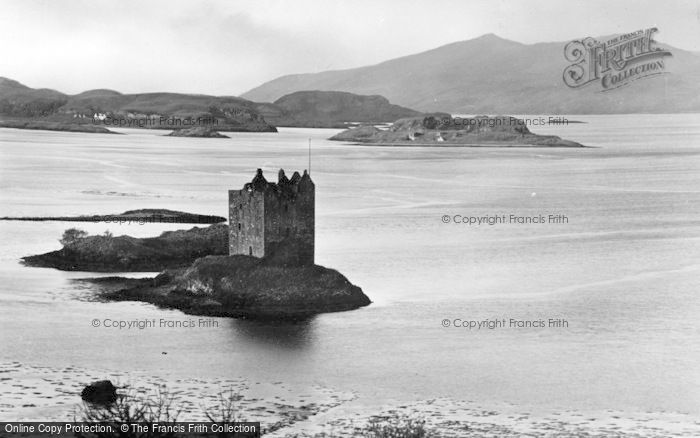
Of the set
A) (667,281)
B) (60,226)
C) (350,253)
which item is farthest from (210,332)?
(60,226)

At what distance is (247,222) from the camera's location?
5281cm

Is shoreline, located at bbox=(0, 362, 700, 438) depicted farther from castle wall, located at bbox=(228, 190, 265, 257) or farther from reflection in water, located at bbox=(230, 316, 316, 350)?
castle wall, located at bbox=(228, 190, 265, 257)

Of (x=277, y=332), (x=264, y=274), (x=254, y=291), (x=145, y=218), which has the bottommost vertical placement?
(x=277, y=332)

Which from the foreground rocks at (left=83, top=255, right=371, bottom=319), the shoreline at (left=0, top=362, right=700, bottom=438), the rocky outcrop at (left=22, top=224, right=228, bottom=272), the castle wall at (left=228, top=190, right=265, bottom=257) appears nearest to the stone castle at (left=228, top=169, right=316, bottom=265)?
the castle wall at (left=228, top=190, right=265, bottom=257)

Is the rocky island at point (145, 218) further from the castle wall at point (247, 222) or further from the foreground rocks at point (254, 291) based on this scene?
the foreground rocks at point (254, 291)

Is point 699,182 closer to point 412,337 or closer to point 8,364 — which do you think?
point 412,337

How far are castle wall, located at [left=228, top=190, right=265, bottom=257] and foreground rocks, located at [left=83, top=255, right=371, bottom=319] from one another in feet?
2.12

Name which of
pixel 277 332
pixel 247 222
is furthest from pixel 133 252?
pixel 277 332

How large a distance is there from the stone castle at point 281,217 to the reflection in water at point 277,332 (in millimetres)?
3276

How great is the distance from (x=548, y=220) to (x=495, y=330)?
43.9 m

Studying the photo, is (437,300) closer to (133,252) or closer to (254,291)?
(254,291)

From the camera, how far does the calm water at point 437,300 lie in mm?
41344

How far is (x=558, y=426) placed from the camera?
3447 cm

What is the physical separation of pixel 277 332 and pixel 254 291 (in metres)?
3.97
